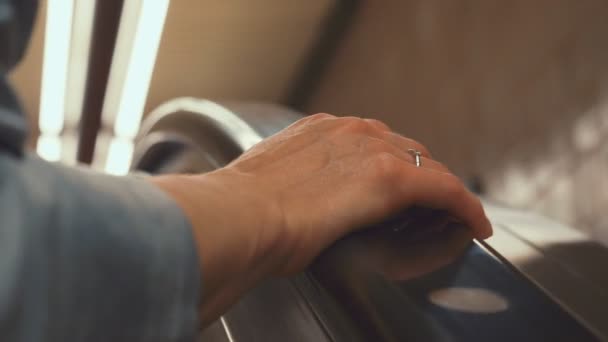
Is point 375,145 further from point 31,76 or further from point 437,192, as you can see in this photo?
point 31,76

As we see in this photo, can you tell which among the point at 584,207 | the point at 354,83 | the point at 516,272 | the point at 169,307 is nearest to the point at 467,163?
the point at 584,207

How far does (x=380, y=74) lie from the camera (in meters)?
1.57

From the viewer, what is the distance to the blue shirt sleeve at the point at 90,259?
0.69ft

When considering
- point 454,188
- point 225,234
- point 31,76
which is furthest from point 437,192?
point 31,76

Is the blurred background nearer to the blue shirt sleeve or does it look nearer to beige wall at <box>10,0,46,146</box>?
beige wall at <box>10,0,46,146</box>

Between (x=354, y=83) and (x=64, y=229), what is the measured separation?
150cm

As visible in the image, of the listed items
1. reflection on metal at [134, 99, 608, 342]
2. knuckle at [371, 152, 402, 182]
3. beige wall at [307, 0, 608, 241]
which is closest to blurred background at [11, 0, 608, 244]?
beige wall at [307, 0, 608, 241]

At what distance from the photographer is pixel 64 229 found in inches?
8.7

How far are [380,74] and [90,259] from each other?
1.39 meters

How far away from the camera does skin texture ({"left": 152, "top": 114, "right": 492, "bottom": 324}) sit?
0.29 m

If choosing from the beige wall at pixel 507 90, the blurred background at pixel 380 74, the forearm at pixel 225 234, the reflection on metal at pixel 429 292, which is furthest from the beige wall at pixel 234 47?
the forearm at pixel 225 234

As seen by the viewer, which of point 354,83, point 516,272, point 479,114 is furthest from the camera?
point 354,83

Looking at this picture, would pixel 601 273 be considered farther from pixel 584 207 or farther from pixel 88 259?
pixel 584 207

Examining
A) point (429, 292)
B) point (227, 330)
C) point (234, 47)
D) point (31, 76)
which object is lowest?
point (31, 76)
